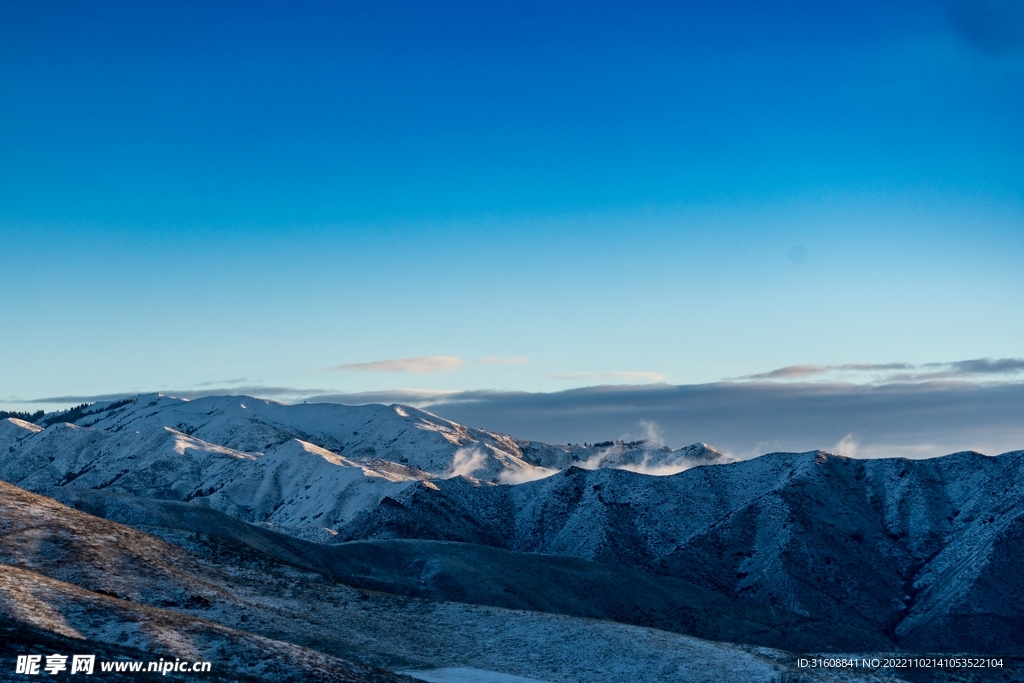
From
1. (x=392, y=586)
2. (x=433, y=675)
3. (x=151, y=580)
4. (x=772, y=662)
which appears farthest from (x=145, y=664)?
(x=392, y=586)

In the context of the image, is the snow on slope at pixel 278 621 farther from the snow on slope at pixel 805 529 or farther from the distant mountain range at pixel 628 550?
the snow on slope at pixel 805 529

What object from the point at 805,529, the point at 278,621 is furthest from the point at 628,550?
the point at 278,621

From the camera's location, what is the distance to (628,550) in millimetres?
109125

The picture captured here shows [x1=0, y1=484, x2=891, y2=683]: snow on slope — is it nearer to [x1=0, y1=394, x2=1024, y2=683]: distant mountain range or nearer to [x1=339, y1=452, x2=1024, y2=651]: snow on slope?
[x1=0, y1=394, x2=1024, y2=683]: distant mountain range

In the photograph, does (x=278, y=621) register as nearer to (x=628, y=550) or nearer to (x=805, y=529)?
(x=628, y=550)

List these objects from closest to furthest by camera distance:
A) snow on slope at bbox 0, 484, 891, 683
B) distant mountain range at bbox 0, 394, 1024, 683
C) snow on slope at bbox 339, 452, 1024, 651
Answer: snow on slope at bbox 0, 484, 891, 683
distant mountain range at bbox 0, 394, 1024, 683
snow on slope at bbox 339, 452, 1024, 651

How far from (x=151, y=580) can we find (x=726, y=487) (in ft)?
290

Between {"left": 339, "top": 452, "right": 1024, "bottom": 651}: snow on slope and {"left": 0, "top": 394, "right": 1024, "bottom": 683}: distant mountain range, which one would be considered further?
{"left": 339, "top": 452, "right": 1024, "bottom": 651}: snow on slope

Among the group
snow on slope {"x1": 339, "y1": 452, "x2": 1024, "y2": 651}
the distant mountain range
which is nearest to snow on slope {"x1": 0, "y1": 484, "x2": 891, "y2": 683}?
the distant mountain range

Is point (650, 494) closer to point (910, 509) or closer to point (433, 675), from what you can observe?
point (910, 509)

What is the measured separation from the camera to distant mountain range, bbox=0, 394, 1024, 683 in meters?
51.1

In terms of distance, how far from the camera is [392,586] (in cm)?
7562

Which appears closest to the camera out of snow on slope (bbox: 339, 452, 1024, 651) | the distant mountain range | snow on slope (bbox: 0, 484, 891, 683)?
snow on slope (bbox: 0, 484, 891, 683)

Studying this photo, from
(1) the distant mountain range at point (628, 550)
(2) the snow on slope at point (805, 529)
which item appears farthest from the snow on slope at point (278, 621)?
(2) the snow on slope at point (805, 529)
